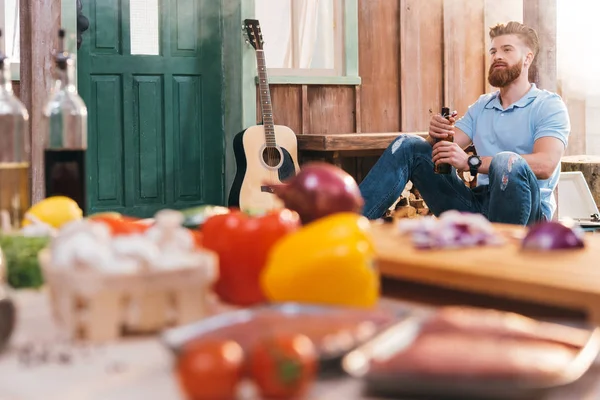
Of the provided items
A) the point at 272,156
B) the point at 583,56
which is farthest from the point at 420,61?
the point at 583,56

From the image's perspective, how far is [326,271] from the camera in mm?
988

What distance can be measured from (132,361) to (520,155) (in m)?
3.12

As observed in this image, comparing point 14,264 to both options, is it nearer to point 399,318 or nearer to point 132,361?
point 132,361

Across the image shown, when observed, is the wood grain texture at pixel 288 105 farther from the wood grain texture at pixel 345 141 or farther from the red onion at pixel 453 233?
the red onion at pixel 453 233

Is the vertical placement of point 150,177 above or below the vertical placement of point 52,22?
below

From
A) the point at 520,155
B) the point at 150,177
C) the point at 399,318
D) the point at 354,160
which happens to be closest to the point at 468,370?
the point at 399,318

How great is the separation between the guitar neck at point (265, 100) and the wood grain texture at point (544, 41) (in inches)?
57.3

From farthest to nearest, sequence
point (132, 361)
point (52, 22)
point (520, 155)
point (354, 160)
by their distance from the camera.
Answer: point (354, 160), point (52, 22), point (520, 155), point (132, 361)

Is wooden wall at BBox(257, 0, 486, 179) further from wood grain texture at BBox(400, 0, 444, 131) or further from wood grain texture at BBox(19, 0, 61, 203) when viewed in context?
wood grain texture at BBox(19, 0, 61, 203)

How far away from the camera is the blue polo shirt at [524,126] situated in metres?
3.89

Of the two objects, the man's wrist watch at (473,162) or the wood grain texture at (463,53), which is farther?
the wood grain texture at (463,53)

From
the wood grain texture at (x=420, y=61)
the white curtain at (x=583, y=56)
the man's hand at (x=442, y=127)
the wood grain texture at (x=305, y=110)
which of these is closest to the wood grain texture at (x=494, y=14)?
the wood grain texture at (x=420, y=61)

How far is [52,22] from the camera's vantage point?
4.12 metres

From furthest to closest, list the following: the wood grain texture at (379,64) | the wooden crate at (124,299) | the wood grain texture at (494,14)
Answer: the wood grain texture at (494,14) → the wood grain texture at (379,64) → the wooden crate at (124,299)
